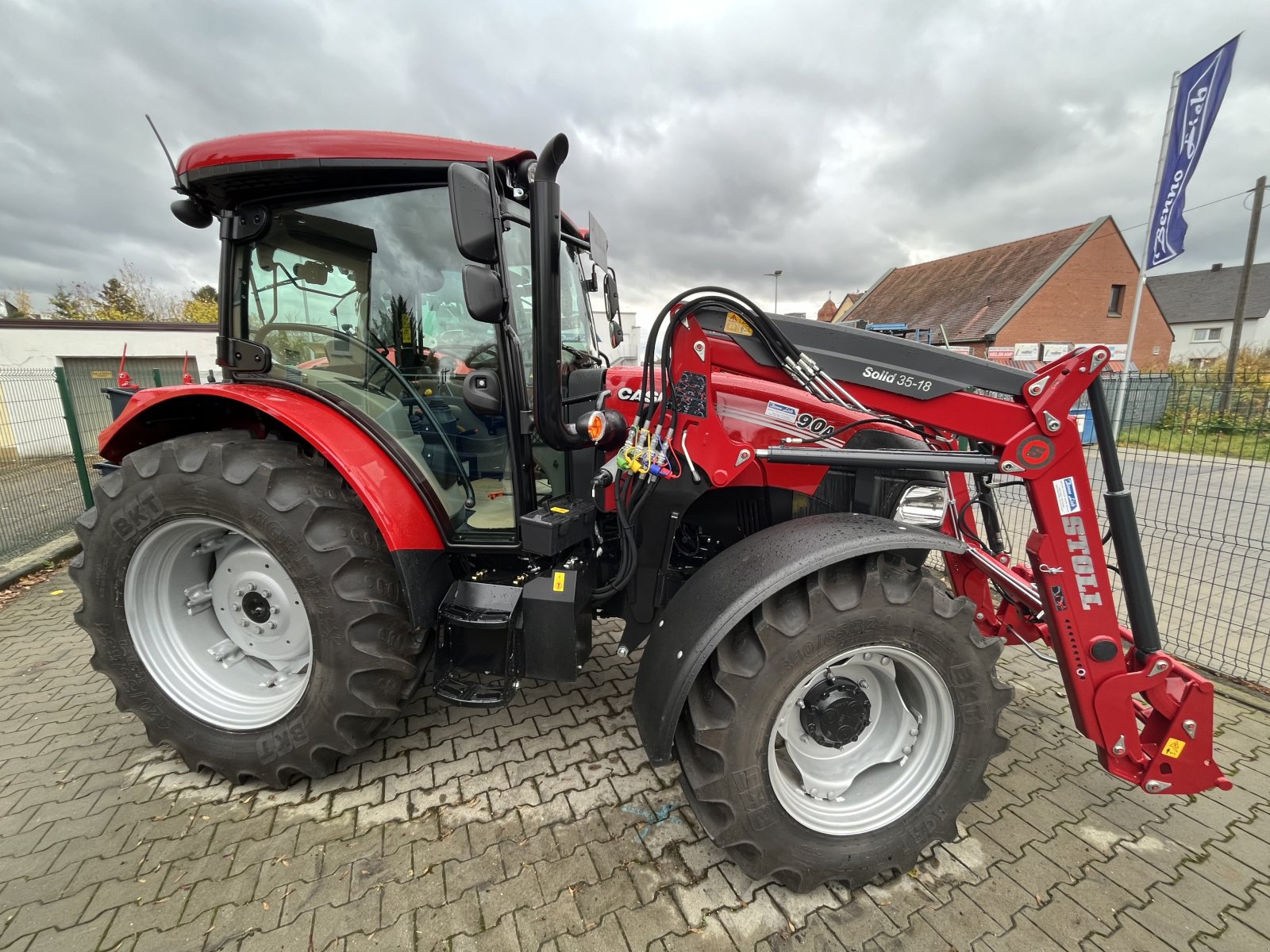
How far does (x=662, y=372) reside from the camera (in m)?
1.90

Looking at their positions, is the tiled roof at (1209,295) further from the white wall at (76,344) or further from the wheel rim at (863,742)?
the white wall at (76,344)

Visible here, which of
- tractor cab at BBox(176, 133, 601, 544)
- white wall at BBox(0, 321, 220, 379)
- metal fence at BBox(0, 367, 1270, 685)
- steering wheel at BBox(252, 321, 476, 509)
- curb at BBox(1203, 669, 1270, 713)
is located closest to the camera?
tractor cab at BBox(176, 133, 601, 544)

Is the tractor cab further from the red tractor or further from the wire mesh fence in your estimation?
the wire mesh fence

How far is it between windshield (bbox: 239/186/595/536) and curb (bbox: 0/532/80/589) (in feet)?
14.9

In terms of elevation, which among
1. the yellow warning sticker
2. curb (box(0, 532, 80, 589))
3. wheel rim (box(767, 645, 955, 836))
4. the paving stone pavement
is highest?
the yellow warning sticker

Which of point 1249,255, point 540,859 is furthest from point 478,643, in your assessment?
point 1249,255

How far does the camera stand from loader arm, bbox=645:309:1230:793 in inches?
69.1

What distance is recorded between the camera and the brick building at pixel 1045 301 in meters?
21.4

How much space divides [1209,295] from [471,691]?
53115 mm

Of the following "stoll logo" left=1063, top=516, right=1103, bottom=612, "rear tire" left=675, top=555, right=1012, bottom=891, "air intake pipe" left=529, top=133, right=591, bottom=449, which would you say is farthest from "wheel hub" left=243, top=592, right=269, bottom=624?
"stoll logo" left=1063, top=516, right=1103, bottom=612

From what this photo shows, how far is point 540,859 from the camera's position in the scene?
1.97 meters

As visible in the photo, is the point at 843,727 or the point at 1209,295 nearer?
the point at 843,727

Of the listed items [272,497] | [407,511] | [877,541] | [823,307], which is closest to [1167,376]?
[877,541]

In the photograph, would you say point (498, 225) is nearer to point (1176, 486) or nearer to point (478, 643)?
point (478, 643)
